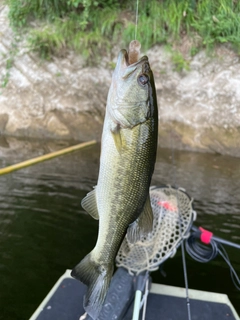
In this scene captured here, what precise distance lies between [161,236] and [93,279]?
1.76m

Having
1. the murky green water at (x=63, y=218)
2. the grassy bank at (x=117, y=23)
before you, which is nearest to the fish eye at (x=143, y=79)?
the murky green water at (x=63, y=218)

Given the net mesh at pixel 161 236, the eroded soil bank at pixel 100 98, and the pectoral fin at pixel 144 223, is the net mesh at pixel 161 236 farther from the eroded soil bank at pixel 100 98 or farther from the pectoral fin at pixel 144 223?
the eroded soil bank at pixel 100 98

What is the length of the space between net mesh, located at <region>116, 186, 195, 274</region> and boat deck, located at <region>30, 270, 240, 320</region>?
23 cm

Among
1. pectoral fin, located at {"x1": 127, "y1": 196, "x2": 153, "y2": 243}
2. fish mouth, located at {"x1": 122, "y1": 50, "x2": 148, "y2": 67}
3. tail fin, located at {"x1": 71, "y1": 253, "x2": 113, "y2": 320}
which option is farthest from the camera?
tail fin, located at {"x1": 71, "y1": 253, "x2": 113, "y2": 320}

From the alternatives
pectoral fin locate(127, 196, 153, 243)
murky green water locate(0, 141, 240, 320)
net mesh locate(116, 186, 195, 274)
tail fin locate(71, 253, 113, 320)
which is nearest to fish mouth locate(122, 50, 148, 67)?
pectoral fin locate(127, 196, 153, 243)

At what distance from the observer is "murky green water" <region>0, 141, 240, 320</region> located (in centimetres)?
453

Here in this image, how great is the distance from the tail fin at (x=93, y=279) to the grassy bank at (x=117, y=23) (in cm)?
1032

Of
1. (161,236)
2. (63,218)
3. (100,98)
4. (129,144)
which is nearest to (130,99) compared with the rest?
(129,144)

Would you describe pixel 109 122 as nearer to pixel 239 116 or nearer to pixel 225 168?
pixel 225 168

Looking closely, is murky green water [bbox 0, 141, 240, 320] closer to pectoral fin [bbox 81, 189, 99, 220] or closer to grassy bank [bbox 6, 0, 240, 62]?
pectoral fin [bbox 81, 189, 99, 220]

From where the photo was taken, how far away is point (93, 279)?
6.71 feet

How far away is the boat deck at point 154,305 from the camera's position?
10.7 ft

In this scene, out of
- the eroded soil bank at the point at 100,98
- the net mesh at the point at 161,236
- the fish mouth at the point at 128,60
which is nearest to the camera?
the fish mouth at the point at 128,60

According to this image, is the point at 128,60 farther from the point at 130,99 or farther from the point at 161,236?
the point at 161,236
